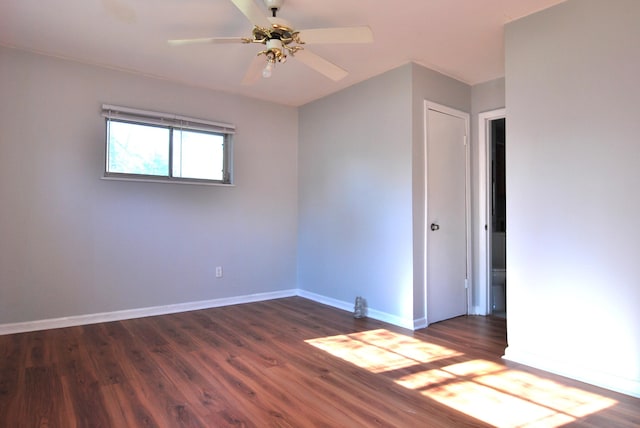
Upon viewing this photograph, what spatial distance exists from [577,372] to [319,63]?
2591 mm

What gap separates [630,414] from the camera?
1.85 metres

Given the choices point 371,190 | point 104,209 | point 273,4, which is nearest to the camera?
point 273,4

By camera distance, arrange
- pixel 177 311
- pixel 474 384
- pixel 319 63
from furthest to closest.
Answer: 1. pixel 177 311
2. pixel 319 63
3. pixel 474 384

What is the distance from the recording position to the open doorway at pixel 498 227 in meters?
3.97

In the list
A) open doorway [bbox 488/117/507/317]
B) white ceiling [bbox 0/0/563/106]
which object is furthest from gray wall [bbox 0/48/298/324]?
open doorway [bbox 488/117/507/317]

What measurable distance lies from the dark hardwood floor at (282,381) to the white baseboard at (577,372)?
7 centimetres

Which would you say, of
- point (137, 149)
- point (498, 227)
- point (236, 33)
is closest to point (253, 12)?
point (236, 33)

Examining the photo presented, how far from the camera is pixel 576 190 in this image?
2.27m

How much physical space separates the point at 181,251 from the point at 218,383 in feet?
6.57

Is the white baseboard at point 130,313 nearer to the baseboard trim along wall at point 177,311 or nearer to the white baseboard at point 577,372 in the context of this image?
the baseboard trim along wall at point 177,311

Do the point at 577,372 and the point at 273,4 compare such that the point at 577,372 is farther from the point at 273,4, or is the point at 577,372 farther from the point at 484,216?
the point at 273,4

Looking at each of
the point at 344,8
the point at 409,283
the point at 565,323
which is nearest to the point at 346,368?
the point at 409,283

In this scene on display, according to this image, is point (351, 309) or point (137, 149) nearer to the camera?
point (137, 149)

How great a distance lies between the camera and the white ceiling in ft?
8.05
